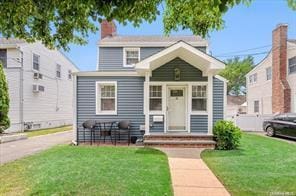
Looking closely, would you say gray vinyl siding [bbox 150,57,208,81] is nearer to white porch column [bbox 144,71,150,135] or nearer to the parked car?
white porch column [bbox 144,71,150,135]

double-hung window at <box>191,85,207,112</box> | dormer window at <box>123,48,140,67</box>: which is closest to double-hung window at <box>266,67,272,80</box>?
dormer window at <box>123,48,140,67</box>

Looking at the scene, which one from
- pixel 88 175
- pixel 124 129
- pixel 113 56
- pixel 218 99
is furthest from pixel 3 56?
pixel 88 175

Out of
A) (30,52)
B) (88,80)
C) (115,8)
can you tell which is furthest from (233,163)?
(30,52)

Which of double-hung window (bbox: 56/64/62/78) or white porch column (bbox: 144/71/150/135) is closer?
white porch column (bbox: 144/71/150/135)

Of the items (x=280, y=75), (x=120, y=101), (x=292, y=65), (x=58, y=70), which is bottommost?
(x=120, y=101)

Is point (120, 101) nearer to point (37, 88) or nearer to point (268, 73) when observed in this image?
point (37, 88)

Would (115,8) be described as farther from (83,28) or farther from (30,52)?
(30,52)

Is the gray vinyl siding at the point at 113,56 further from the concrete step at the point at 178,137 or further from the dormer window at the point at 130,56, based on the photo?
the concrete step at the point at 178,137

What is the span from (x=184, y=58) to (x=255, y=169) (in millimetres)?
7778

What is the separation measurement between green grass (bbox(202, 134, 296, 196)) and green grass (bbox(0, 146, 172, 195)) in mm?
1411

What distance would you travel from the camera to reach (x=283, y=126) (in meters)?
19.0

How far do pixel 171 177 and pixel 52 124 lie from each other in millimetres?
23906

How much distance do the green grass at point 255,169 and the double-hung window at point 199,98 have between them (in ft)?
10.2

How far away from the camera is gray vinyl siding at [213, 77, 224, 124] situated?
16.0 m
